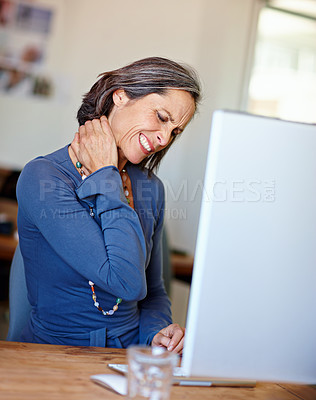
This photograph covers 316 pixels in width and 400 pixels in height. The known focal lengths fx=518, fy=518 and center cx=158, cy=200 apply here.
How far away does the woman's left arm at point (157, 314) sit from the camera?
4.25ft

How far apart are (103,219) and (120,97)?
39 cm

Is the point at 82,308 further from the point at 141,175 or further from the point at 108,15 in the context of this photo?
the point at 108,15

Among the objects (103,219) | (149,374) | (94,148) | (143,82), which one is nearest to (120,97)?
(143,82)

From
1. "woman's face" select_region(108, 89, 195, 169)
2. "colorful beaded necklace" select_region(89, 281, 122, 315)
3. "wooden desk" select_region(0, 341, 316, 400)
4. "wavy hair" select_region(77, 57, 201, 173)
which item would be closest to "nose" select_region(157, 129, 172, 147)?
"woman's face" select_region(108, 89, 195, 169)

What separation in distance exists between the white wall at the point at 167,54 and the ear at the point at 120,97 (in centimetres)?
167

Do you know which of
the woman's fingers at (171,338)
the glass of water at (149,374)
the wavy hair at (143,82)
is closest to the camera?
the glass of water at (149,374)

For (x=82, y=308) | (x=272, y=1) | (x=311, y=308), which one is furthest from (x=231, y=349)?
(x=272, y=1)

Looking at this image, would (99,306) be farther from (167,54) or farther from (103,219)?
(167,54)

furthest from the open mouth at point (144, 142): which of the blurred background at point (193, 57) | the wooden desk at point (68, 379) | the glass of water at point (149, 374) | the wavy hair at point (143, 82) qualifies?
the blurred background at point (193, 57)

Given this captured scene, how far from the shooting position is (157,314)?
1.46m

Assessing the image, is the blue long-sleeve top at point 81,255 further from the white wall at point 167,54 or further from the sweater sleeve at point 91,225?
the white wall at point 167,54

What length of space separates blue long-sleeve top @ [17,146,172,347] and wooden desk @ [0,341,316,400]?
6.6 inches

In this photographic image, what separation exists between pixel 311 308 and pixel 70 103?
325 cm

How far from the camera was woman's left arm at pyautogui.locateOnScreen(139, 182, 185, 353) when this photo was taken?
1.30 metres
